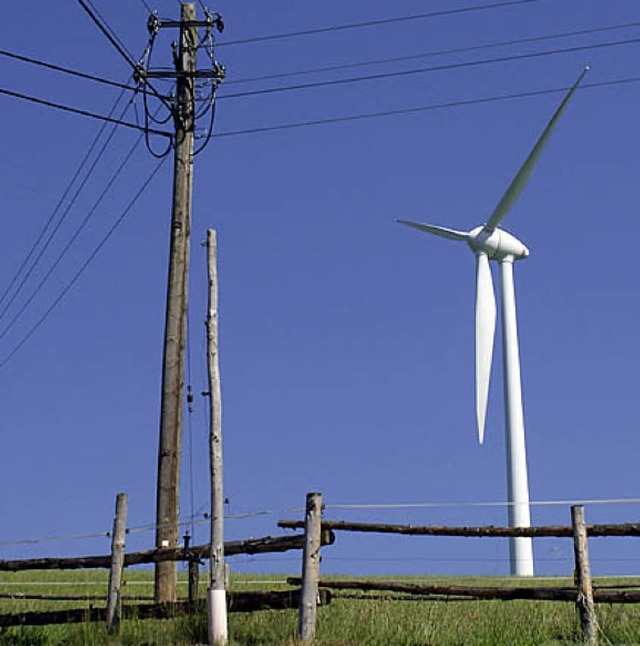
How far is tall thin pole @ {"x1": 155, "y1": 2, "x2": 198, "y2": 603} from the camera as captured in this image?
19.5m

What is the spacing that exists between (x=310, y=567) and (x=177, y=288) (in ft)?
20.6

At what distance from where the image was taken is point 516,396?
37.9 m

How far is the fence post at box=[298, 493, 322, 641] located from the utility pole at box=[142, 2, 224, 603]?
10.8ft

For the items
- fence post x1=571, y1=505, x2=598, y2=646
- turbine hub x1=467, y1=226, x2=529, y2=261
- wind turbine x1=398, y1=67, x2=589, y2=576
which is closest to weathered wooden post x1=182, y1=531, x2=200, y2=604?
fence post x1=571, y1=505, x2=598, y2=646

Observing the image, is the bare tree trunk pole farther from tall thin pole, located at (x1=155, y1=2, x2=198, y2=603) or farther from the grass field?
tall thin pole, located at (x1=155, y1=2, x2=198, y2=603)

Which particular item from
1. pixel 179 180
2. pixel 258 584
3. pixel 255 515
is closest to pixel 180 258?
pixel 179 180

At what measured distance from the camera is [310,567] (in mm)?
15820

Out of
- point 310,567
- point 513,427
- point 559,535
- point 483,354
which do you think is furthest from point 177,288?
point 513,427

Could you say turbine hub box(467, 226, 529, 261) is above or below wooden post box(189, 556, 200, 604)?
above

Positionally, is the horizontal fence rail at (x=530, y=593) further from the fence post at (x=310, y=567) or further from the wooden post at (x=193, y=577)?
the wooden post at (x=193, y=577)

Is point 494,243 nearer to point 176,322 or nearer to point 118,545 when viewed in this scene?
point 176,322

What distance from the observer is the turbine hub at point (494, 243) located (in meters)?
40.3

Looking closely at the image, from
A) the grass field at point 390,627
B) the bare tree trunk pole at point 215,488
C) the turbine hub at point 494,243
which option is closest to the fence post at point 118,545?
the grass field at point 390,627

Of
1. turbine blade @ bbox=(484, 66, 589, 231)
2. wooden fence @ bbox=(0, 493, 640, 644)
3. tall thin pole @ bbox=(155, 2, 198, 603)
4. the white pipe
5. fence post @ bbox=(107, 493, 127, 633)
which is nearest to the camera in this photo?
wooden fence @ bbox=(0, 493, 640, 644)
